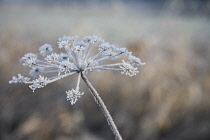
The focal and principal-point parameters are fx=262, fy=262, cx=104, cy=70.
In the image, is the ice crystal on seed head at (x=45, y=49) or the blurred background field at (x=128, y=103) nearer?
the ice crystal on seed head at (x=45, y=49)

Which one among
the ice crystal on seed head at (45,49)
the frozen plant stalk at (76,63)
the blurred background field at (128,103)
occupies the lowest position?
the frozen plant stalk at (76,63)

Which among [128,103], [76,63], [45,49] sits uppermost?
[128,103]

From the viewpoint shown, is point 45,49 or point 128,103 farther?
point 128,103

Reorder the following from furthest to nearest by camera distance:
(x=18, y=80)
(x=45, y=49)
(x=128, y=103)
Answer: (x=128, y=103), (x=45, y=49), (x=18, y=80)

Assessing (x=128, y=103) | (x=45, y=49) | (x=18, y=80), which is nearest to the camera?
(x=18, y=80)

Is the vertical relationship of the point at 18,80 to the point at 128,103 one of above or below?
below

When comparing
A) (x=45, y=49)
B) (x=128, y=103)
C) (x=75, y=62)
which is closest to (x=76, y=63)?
(x=75, y=62)

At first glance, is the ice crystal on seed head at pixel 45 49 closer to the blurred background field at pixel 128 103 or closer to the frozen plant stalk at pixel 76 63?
the frozen plant stalk at pixel 76 63

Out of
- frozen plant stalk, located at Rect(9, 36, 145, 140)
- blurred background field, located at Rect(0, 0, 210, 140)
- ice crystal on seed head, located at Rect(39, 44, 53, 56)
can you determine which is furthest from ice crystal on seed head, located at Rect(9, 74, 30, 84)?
blurred background field, located at Rect(0, 0, 210, 140)

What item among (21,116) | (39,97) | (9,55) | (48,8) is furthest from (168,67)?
(48,8)

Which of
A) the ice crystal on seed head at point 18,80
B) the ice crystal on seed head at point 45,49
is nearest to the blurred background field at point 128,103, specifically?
the ice crystal on seed head at point 45,49

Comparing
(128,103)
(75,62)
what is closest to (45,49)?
(75,62)

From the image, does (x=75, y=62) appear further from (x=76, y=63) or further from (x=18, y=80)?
(x=18, y=80)

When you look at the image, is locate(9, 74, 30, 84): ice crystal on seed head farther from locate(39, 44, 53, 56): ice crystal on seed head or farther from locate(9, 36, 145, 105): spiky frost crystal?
locate(39, 44, 53, 56): ice crystal on seed head
